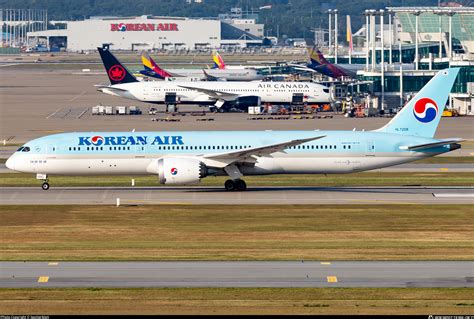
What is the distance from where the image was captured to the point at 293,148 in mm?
62969

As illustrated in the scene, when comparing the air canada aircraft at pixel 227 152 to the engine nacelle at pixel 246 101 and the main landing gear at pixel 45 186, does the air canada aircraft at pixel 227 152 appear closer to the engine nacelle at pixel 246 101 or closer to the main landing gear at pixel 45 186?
the main landing gear at pixel 45 186

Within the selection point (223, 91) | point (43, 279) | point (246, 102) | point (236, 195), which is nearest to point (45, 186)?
point (236, 195)

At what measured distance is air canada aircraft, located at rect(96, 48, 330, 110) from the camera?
13950 centimetres

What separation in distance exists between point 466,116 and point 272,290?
100205mm

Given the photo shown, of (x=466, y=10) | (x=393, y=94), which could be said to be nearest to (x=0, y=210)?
(x=393, y=94)

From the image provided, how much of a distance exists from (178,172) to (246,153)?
4268 mm

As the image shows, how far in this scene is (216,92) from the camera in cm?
13950

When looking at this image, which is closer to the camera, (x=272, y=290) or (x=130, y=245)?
(x=272, y=290)

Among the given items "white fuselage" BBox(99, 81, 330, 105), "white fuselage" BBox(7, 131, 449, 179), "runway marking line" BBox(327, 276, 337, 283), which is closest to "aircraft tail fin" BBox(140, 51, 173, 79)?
"white fuselage" BBox(99, 81, 330, 105)

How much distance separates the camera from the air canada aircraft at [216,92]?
139500 mm

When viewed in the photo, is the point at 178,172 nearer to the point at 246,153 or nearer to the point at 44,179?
the point at 246,153

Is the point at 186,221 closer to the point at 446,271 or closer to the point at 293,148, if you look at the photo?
the point at 293,148

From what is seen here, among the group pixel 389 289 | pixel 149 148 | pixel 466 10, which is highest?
pixel 466 10

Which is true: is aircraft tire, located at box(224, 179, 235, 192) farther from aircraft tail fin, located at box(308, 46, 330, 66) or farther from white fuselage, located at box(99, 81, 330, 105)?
aircraft tail fin, located at box(308, 46, 330, 66)
